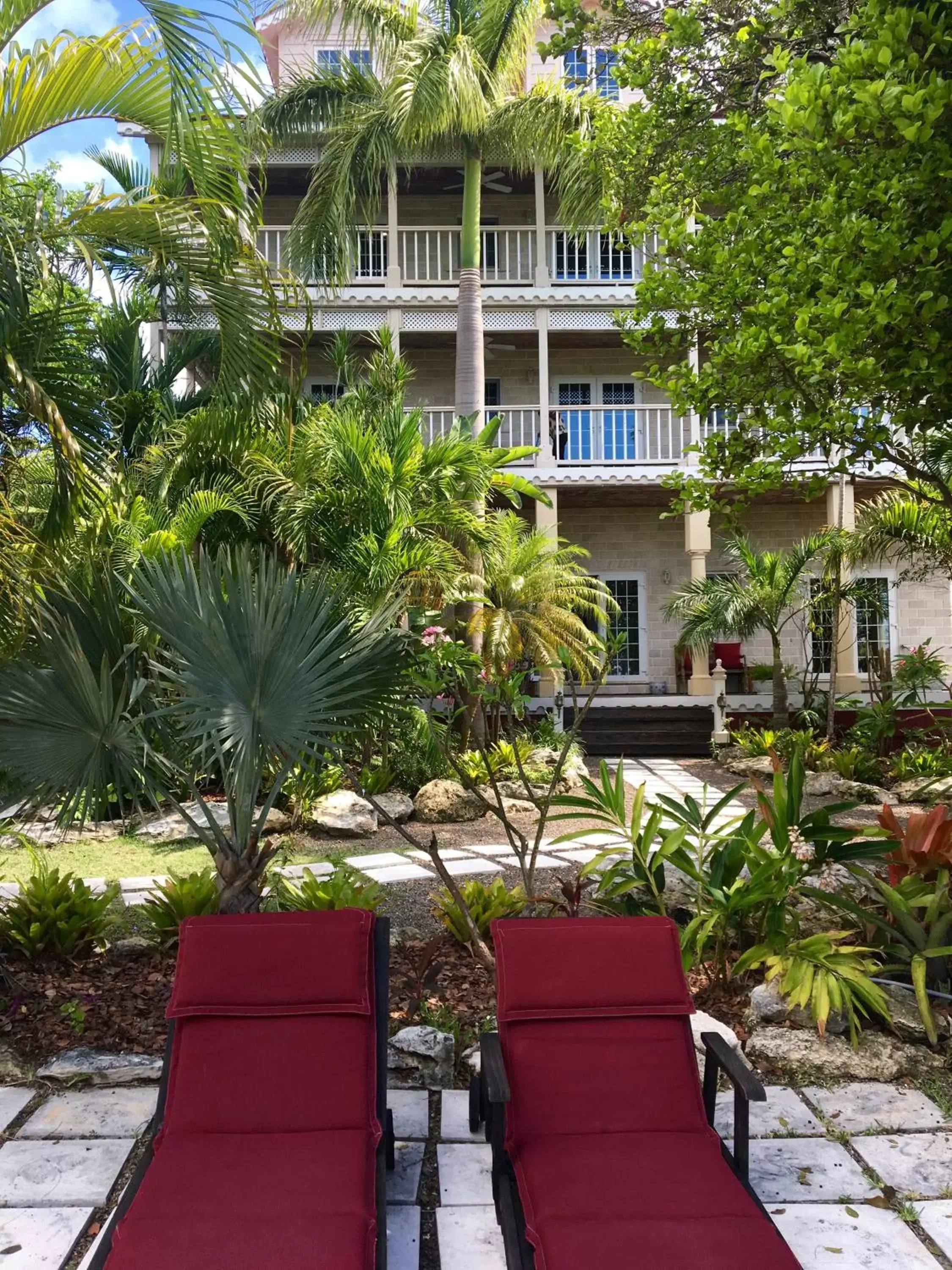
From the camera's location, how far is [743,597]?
12695mm

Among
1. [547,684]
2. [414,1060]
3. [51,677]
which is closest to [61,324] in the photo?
[51,677]

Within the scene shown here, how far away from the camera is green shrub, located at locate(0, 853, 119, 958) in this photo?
4.69m

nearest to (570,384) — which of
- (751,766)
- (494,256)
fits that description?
(494,256)

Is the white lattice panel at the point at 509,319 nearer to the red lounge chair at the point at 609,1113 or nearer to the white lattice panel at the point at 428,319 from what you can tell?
the white lattice panel at the point at 428,319

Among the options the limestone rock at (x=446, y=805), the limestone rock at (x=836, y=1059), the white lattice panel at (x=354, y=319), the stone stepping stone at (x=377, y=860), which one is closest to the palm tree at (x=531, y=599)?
the limestone rock at (x=446, y=805)

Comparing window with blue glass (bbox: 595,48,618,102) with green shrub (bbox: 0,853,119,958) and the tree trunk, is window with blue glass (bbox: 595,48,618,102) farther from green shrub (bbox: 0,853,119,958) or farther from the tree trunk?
green shrub (bbox: 0,853,119,958)

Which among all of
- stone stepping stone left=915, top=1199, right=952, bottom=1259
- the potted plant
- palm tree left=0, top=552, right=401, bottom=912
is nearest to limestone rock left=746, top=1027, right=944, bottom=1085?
stone stepping stone left=915, top=1199, right=952, bottom=1259

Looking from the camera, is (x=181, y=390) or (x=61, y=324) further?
(x=181, y=390)

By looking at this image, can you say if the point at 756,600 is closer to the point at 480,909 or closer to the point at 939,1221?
the point at 480,909

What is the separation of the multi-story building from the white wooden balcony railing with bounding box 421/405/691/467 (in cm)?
4

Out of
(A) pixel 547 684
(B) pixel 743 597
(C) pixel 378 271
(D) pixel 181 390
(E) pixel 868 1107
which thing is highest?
(C) pixel 378 271

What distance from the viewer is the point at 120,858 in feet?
24.4

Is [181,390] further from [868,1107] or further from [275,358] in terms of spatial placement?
[868,1107]

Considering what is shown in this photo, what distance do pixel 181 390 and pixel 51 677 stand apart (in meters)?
12.9
